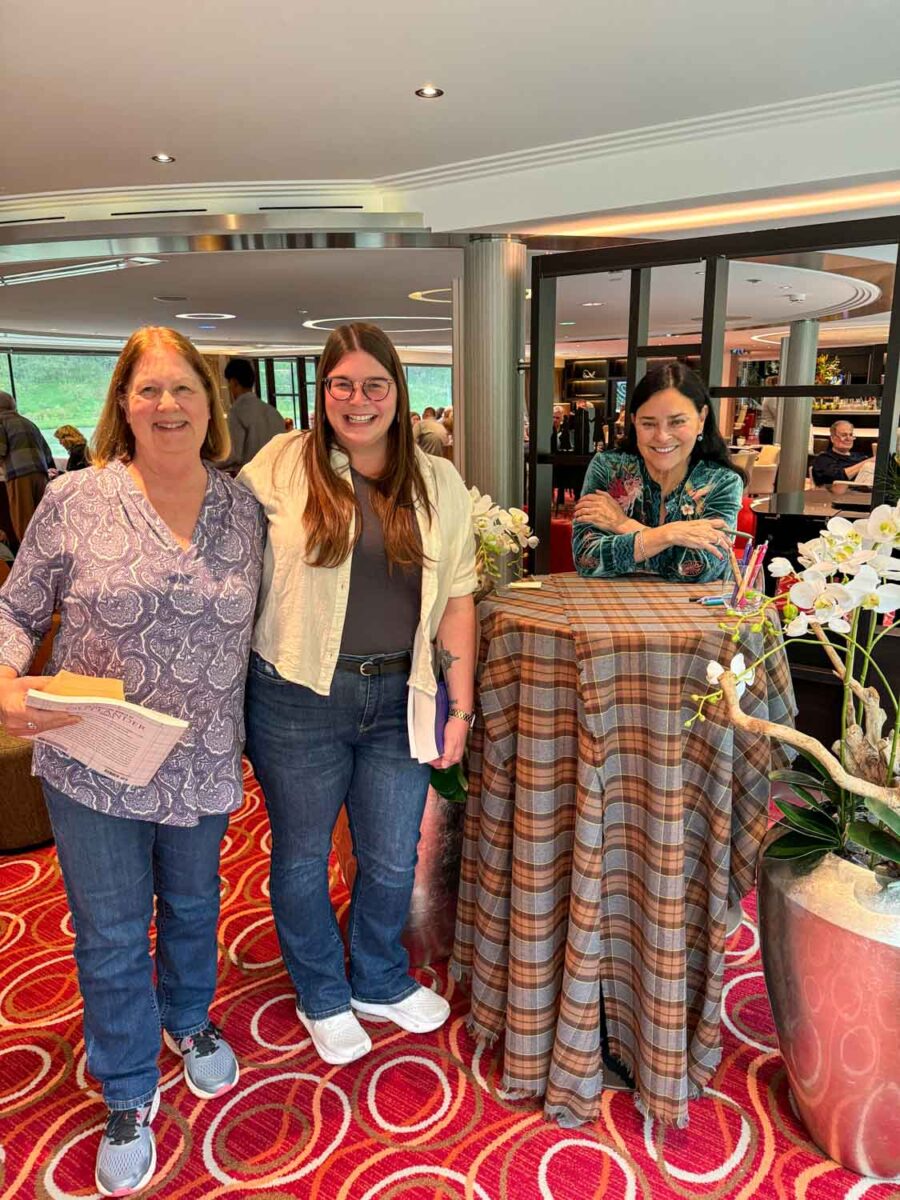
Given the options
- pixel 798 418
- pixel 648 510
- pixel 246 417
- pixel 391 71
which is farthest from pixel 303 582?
pixel 798 418

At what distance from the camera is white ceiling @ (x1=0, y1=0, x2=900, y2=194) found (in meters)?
2.97

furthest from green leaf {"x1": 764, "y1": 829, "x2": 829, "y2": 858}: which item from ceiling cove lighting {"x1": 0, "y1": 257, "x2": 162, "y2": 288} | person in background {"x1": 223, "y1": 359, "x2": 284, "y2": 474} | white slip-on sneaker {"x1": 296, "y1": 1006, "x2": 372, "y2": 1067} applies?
ceiling cove lighting {"x1": 0, "y1": 257, "x2": 162, "y2": 288}

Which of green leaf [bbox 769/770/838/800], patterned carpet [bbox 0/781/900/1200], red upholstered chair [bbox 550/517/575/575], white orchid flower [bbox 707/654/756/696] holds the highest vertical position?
white orchid flower [bbox 707/654/756/696]

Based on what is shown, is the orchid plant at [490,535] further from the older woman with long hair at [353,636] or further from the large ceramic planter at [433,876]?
the large ceramic planter at [433,876]

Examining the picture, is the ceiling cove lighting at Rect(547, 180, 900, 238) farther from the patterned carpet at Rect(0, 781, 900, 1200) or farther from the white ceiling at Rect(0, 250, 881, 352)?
the patterned carpet at Rect(0, 781, 900, 1200)

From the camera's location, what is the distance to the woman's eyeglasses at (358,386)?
60.2 inches

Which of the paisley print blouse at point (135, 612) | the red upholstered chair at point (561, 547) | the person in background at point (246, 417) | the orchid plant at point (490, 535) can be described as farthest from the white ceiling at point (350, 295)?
the paisley print blouse at point (135, 612)

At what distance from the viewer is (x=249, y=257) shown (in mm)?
5848

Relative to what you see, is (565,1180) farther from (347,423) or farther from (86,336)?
(86,336)

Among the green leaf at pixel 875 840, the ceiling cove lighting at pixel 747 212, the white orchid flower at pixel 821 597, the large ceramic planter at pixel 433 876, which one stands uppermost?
the ceiling cove lighting at pixel 747 212

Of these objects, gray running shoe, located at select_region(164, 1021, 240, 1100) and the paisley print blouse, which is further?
gray running shoe, located at select_region(164, 1021, 240, 1100)

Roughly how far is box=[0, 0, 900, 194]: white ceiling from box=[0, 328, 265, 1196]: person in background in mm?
2274

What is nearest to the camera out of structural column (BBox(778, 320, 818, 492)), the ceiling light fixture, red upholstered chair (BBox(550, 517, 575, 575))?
red upholstered chair (BBox(550, 517, 575, 575))

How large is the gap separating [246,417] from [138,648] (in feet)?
12.8
